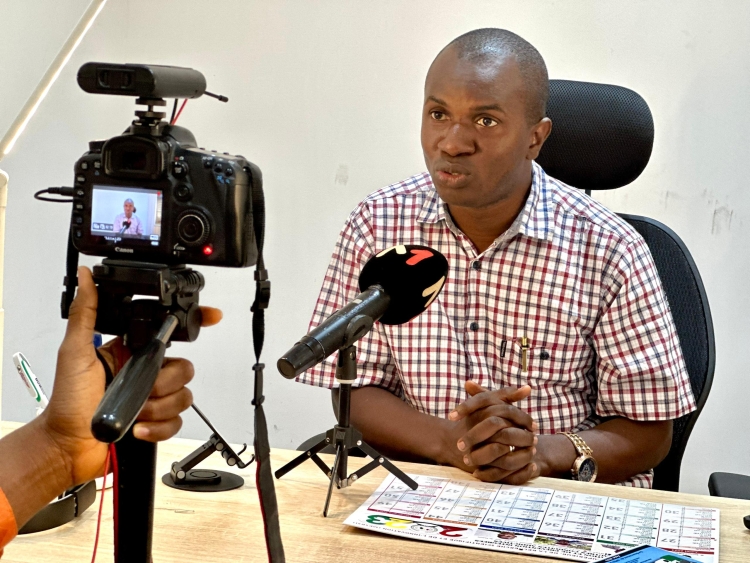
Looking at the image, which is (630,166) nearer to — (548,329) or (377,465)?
(548,329)

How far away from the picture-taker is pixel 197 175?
826 millimetres

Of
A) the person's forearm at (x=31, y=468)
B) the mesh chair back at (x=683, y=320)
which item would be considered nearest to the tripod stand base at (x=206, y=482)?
the person's forearm at (x=31, y=468)

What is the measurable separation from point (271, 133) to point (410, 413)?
1409mm

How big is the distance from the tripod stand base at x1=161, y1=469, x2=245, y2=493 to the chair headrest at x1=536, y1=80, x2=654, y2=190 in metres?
0.96

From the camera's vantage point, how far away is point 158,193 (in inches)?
32.4

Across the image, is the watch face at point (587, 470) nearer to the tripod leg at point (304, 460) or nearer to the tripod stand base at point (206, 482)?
the tripod leg at point (304, 460)

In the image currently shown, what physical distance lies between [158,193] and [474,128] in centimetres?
101

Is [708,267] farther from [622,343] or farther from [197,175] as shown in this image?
[197,175]

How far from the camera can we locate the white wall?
2.61 m

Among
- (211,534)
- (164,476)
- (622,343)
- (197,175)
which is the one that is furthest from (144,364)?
(622,343)

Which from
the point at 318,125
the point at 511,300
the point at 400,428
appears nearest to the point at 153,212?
the point at 400,428

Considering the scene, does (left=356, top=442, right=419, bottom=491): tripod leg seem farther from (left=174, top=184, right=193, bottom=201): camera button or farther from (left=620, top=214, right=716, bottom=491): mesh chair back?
(left=620, top=214, right=716, bottom=491): mesh chair back

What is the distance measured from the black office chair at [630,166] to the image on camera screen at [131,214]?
121 cm

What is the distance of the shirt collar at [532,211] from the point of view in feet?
5.93
